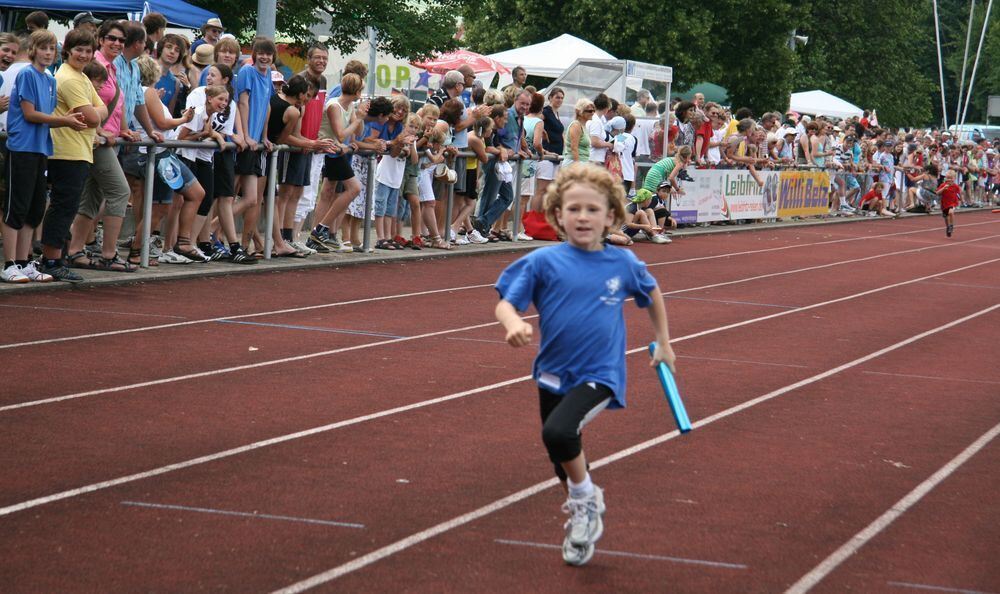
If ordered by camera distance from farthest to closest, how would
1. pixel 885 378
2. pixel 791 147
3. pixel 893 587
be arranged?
pixel 791 147 → pixel 885 378 → pixel 893 587

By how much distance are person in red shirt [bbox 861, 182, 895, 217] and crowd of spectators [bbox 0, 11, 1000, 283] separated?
12450mm

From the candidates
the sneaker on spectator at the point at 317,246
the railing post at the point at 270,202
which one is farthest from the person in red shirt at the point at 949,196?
the railing post at the point at 270,202

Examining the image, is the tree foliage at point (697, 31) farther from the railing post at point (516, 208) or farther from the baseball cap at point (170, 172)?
the baseball cap at point (170, 172)

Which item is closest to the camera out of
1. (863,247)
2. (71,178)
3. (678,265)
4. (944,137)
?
(71,178)

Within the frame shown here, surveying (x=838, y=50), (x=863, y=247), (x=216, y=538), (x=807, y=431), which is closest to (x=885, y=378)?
(x=807, y=431)

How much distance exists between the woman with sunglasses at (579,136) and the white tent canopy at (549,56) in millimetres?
13322

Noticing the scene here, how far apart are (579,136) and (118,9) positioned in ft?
20.2

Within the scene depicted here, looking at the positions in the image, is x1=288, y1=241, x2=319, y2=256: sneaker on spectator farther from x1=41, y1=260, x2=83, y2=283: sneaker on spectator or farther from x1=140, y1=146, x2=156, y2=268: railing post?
x1=41, y1=260, x2=83, y2=283: sneaker on spectator

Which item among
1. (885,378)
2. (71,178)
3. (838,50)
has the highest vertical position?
(838,50)

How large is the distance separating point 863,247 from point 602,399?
66.3 feet

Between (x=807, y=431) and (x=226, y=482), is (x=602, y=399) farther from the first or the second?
(x=807, y=431)

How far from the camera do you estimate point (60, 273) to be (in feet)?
40.9

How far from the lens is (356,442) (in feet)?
24.8

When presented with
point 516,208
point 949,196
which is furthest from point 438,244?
point 949,196
